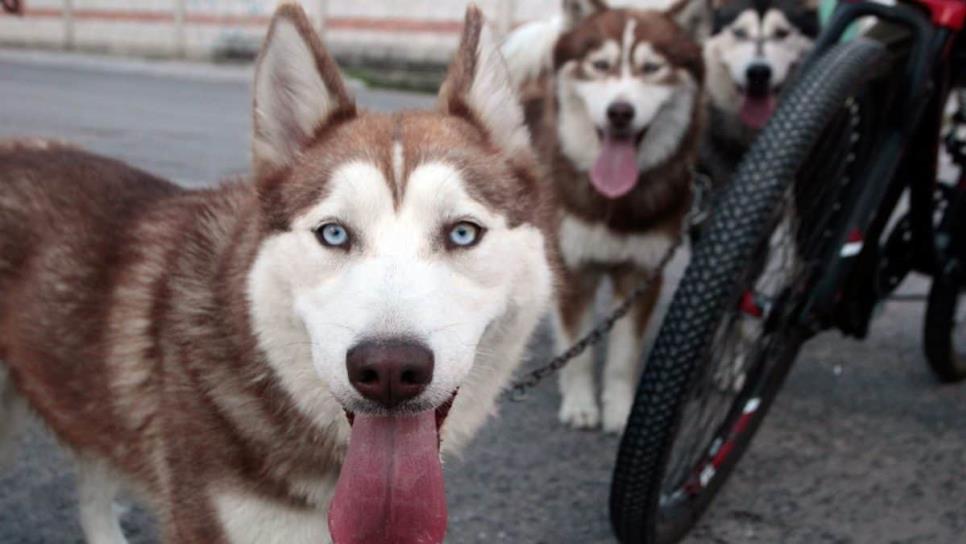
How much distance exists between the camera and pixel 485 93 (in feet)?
7.86

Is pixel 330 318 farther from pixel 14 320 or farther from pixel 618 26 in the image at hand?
pixel 618 26

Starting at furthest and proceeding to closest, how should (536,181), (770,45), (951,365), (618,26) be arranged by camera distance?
(770,45) < (618,26) < (951,365) < (536,181)

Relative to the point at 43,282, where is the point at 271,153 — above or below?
above

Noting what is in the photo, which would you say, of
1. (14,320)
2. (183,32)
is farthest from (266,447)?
(183,32)

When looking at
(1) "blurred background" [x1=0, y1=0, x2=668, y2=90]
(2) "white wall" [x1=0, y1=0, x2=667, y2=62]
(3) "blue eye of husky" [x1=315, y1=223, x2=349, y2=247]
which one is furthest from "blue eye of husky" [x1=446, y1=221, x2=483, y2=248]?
(2) "white wall" [x1=0, y1=0, x2=667, y2=62]

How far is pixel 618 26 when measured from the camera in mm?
4449

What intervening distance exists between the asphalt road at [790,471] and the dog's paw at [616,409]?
8 centimetres

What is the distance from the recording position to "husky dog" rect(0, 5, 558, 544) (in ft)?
6.32

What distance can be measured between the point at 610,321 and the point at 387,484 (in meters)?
1.30

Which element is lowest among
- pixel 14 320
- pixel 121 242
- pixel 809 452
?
pixel 809 452

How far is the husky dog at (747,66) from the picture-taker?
4.70 metres

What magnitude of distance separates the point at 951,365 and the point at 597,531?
1.83 metres

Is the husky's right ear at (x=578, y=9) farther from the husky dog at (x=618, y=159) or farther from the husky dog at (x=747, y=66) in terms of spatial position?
the husky dog at (x=747, y=66)

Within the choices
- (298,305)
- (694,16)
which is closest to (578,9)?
(694,16)
